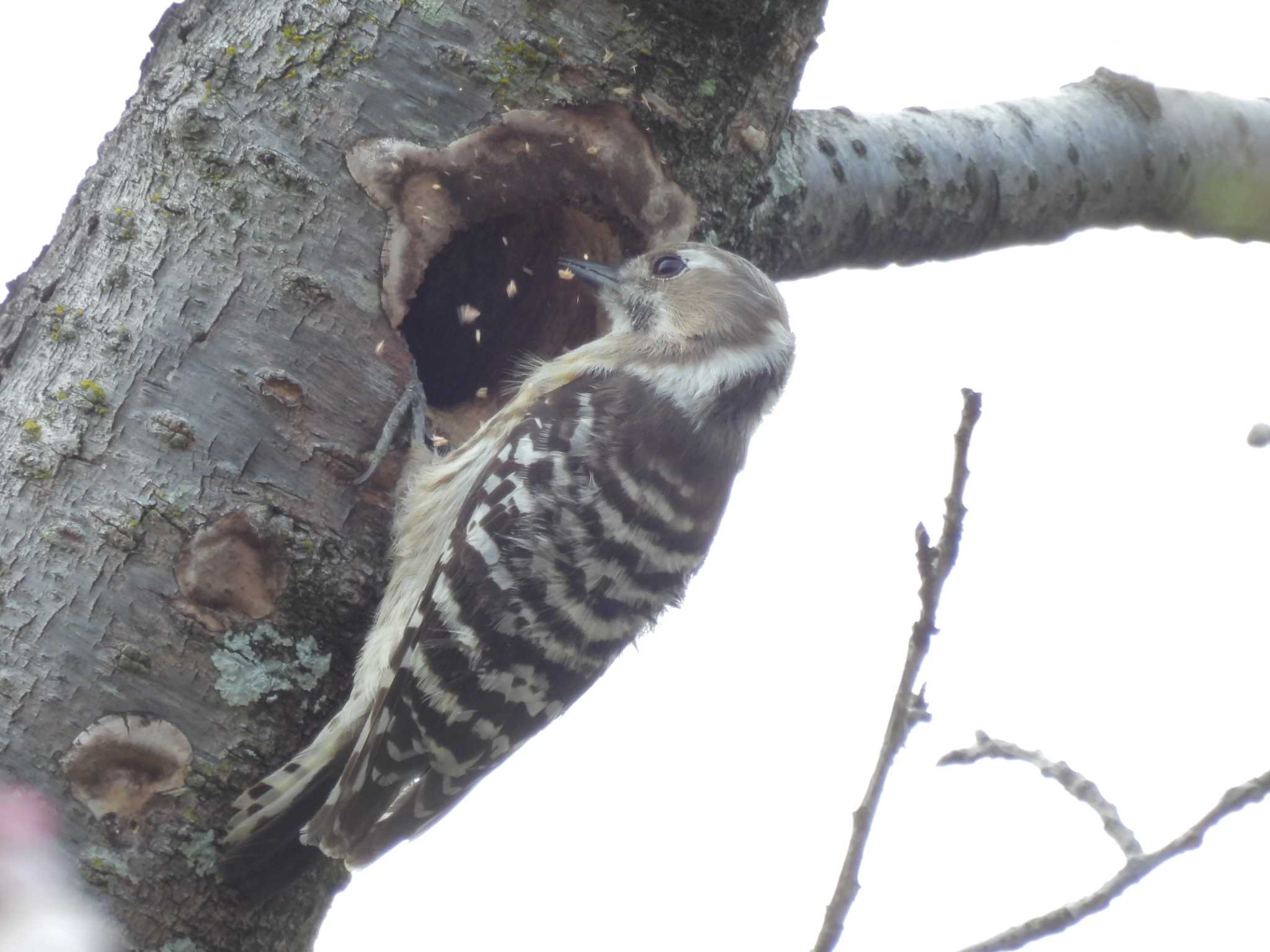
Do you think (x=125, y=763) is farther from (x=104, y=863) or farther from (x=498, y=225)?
(x=498, y=225)

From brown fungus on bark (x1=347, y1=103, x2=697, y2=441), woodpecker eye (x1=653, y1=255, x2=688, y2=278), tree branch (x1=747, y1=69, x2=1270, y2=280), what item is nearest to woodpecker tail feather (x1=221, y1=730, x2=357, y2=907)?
brown fungus on bark (x1=347, y1=103, x2=697, y2=441)

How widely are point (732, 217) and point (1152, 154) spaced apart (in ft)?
6.56

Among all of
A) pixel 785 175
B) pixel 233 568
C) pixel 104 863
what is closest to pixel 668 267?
pixel 785 175

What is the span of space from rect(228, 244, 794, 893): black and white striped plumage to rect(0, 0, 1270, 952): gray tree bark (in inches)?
5.9

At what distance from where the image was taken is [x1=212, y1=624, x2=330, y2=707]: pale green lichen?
8.66 ft

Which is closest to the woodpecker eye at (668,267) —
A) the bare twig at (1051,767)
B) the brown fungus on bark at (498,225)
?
the brown fungus on bark at (498,225)

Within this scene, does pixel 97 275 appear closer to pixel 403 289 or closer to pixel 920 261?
pixel 403 289

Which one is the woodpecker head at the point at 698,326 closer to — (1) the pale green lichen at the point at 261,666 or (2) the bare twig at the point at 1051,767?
(1) the pale green lichen at the point at 261,666

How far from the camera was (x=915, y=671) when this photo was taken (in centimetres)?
139

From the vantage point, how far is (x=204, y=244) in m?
2.86

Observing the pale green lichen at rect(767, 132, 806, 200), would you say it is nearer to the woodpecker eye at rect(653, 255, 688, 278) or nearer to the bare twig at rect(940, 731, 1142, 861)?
the woodpecker eye at rect(653, 255, 688, 278)

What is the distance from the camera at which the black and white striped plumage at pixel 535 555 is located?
2.99 m

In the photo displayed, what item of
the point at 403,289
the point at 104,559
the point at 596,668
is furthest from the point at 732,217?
the point at 104,559

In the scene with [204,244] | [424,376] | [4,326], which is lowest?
[4,326]
